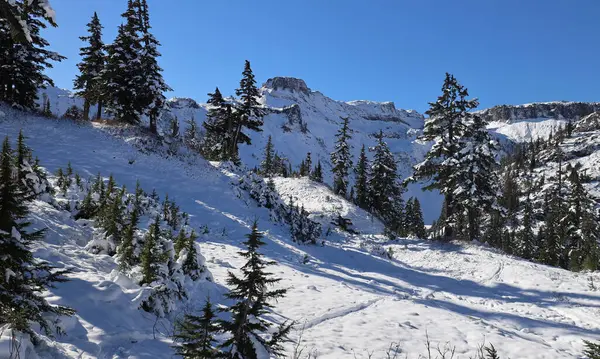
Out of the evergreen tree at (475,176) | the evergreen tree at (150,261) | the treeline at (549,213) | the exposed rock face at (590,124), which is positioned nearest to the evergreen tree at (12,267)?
the evergreen tree at (150,261)

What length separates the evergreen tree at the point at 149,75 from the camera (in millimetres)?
26984

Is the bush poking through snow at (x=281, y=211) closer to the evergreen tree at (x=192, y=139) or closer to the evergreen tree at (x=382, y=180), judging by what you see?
the evergreen tree at (x=192, y=139)

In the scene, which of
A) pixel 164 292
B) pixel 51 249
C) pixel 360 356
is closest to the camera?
pixel 360 356

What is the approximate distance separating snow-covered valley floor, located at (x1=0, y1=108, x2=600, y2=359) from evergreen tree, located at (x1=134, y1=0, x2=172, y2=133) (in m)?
4.51

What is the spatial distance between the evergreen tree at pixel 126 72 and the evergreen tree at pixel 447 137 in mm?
22233

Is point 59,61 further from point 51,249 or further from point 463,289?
point 463,289

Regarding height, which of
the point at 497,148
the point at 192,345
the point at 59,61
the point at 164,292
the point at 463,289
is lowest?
the point at 463,289

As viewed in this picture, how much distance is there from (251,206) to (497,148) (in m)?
16.8

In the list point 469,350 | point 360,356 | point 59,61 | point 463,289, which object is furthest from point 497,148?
point 59,61

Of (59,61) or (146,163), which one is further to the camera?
(59,61)

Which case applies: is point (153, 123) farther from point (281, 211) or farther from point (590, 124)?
point (590, 124)

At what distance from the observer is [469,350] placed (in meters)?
7.03

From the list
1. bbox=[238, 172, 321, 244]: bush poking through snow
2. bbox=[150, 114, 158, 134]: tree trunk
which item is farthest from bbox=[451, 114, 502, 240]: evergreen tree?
bbox=[150, 114, 158, 134]: tree trunk

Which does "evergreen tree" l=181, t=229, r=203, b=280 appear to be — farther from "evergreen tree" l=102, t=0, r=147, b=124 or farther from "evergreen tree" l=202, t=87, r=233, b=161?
"evergreen tree" l=202, t=87, r=233, b=161
